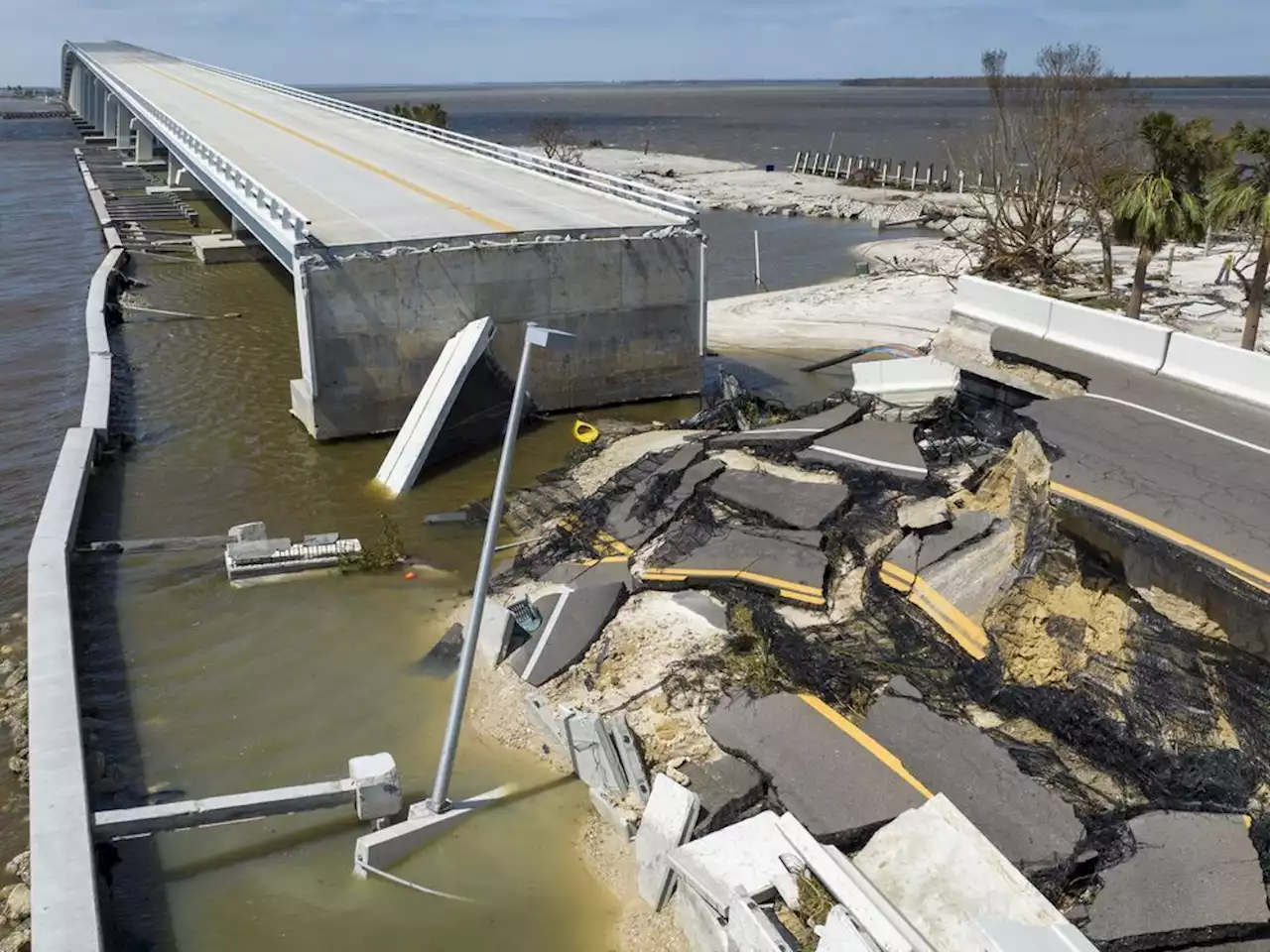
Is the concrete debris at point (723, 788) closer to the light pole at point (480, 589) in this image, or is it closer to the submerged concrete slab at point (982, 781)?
the submerged concrete slab at point (982, 781)

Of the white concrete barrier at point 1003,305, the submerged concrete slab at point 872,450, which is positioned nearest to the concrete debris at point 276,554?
the submerged concrete slab at point 872,450

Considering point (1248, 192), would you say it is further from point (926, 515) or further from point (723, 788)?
point (723, 788)

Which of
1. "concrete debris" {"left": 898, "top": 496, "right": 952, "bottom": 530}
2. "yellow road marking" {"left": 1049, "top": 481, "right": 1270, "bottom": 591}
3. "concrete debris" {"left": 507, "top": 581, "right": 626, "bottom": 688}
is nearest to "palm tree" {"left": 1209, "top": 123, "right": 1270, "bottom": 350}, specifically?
A: "concrete debris" {"left": 898, "top": 496, "right": 952, "bottom": 530}

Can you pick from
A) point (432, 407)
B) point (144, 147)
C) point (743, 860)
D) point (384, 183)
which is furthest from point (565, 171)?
point (144, 147)

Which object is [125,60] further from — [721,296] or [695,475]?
[695,475]

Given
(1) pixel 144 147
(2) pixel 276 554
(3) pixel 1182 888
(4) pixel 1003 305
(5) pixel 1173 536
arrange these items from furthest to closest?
(1) pixel 144 147
(4) pixel 1003 305
(2) pixel 276 554
(5) pixel 1173 536
(3) pixel 1182 888

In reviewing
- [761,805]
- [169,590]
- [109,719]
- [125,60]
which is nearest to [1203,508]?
[761,805]
